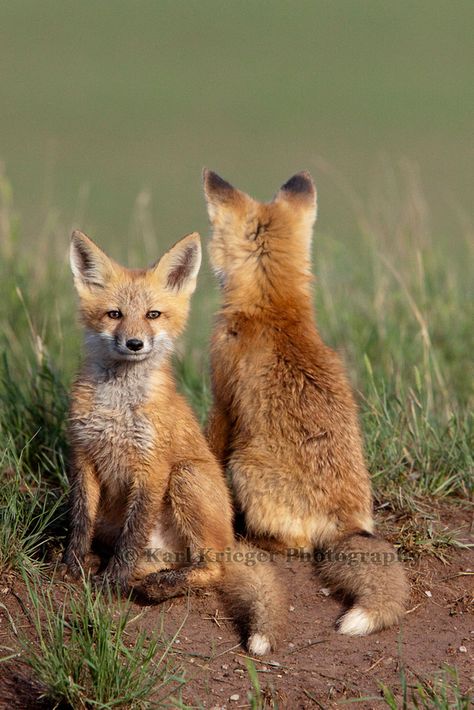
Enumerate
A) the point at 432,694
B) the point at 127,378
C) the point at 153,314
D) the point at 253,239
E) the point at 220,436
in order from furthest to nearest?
the point at 253,239 < the point at 220,436 < the point at 153,314 < the point at 127,378 < the point at 432,694

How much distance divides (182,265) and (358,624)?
2189 millimetres

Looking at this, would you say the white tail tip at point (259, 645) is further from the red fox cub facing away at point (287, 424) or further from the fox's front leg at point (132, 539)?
the fox's front leg at point (132, 539)

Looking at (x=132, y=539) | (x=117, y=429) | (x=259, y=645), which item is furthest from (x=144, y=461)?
(x=259, y=645)

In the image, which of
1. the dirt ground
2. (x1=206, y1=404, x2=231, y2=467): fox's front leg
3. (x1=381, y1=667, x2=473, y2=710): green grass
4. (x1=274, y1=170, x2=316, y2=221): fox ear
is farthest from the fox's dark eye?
(x1=381, y1=667, x2=473, y2=710): green grass

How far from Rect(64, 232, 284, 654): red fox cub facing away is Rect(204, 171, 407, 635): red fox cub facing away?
252mm

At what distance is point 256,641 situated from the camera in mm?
4414

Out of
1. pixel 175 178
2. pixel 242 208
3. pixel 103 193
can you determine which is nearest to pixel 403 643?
pixel 242 208

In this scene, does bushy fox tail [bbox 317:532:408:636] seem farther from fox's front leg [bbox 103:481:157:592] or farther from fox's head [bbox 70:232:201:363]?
fox's head [bbox 70:232:201:363]

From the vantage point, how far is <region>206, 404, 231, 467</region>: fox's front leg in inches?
214

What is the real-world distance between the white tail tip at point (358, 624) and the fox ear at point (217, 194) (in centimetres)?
255

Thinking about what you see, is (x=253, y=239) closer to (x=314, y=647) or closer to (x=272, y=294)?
(x=272, y=294)

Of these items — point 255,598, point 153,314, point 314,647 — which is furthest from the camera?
point 153,314

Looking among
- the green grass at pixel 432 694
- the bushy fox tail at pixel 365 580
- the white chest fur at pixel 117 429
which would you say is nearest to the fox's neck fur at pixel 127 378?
the white chest fur at pixel 117 429

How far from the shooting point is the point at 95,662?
387 centimetres
